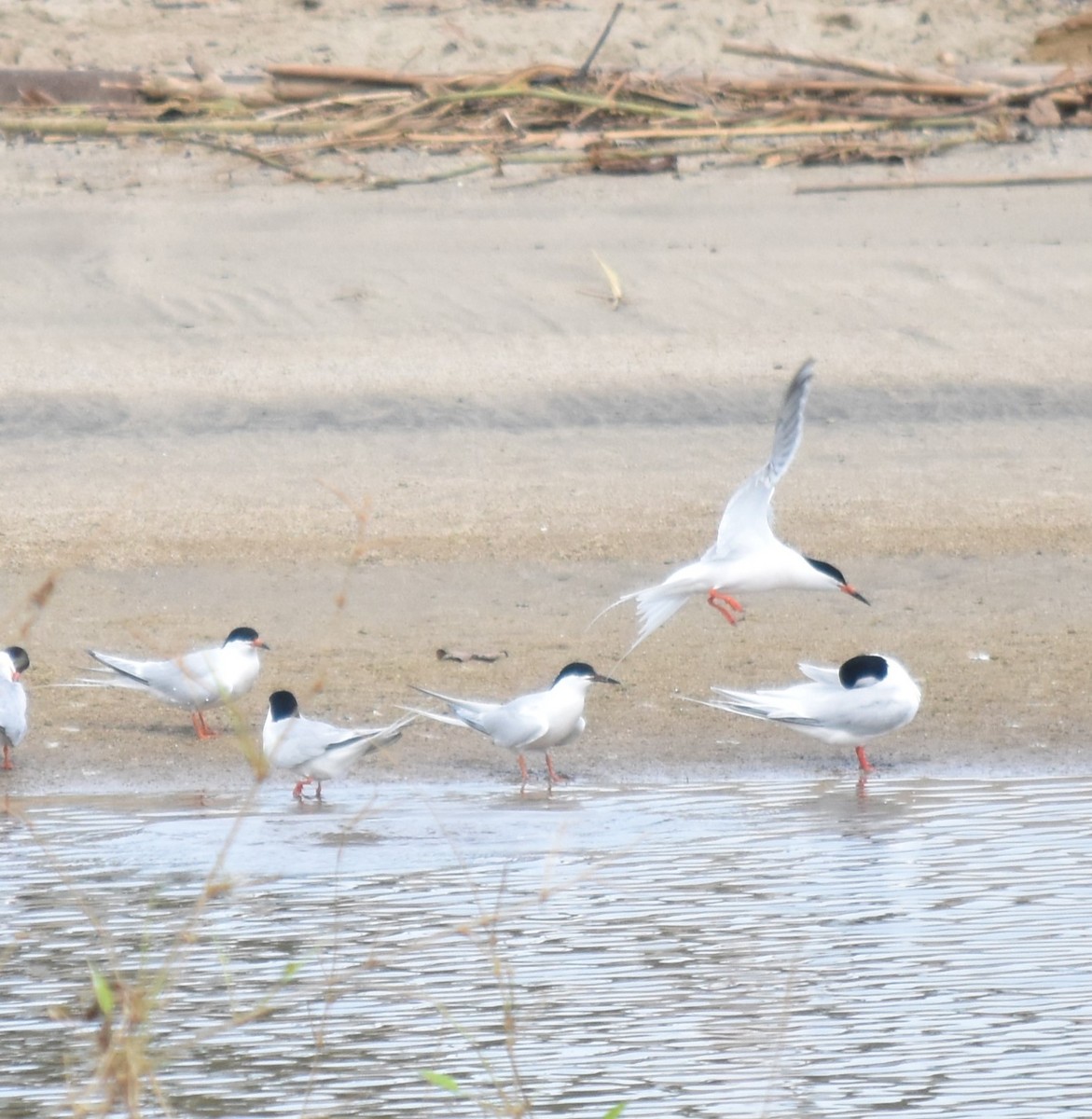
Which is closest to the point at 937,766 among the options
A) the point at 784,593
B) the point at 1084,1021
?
the point at 784,593

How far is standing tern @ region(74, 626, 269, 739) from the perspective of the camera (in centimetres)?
789

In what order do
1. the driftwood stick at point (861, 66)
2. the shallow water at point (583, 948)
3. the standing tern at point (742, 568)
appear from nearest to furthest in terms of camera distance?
the shallow water at point (583, 948), the standing tern at point (742, 568), the driftwood stick at point (861, 66)

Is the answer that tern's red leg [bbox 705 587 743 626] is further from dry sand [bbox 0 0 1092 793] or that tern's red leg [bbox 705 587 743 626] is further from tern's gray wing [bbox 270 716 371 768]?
tern's gray wing [bbox 270 716 371 768]

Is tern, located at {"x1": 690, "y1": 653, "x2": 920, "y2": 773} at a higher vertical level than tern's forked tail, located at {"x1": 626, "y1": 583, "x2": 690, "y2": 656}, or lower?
lower

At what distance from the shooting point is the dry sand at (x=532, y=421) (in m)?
8.53

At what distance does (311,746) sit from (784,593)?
9.30 ft

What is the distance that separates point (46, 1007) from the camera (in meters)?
5.42

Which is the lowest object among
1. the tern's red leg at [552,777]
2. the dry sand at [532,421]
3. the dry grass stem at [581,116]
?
the tern's red leg at [552,777]

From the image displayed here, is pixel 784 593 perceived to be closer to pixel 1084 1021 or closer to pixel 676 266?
pixel 676 266

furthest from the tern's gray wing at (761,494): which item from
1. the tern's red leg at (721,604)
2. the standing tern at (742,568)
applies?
the tern's red leg at (721,604)

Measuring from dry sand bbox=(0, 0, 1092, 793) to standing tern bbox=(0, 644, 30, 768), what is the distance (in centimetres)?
19

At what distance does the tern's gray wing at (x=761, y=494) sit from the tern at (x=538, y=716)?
0.79 meters

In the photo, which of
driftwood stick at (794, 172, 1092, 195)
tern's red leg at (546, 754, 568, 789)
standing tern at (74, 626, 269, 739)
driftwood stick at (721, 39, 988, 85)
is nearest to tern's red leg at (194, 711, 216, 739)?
standing tern at (74, 626, 269, 739)

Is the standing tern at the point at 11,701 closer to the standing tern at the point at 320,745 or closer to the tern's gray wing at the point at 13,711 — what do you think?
the tern's gray wing at the point at 13,711
